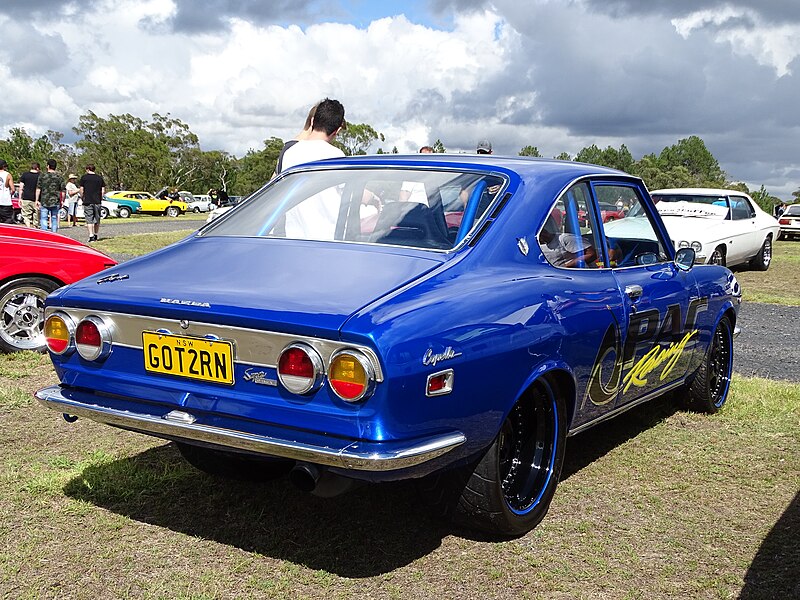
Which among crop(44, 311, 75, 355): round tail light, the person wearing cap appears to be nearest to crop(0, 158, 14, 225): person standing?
the person wearing cap

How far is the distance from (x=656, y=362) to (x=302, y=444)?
2454mm

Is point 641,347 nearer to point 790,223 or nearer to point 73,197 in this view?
point 73,197

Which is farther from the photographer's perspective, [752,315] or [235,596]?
[752,315]

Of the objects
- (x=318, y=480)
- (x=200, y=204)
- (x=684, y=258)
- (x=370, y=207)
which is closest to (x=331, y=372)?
(x=318, y=480)

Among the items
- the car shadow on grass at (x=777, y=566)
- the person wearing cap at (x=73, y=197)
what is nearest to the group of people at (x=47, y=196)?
the person wearing cap at (x=73, y=197)

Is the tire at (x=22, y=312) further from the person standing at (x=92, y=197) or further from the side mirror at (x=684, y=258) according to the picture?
the person standing at (x=92, y=197)

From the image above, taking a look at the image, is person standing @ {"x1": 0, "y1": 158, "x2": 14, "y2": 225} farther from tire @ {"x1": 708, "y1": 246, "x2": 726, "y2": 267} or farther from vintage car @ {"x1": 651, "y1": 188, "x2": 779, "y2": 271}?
tire @ {"x1": 708, "y1": 246, "x2": 726, "y2": 267}

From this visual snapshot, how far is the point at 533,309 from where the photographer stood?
11.1 feet

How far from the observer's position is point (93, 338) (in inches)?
130

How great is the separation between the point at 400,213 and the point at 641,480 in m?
1.90

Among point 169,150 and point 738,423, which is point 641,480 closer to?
point 738,423

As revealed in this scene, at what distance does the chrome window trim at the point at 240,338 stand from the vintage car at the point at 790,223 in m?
29.2

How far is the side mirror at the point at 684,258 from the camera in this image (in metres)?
4.81

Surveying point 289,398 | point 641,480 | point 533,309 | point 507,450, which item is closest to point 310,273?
point 289,398
